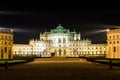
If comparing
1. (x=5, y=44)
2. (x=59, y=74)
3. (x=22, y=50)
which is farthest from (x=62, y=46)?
(x=59, y=74)

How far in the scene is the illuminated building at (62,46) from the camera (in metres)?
157

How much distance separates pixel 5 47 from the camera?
87.6 meters

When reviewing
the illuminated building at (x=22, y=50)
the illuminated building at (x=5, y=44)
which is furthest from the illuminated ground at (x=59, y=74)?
the illuminated building at (x=22, y=50)

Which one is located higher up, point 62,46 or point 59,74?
point 62,46

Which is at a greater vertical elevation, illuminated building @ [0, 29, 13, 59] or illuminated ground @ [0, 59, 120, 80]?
illuminated building @ [0, 29, 13, 59]

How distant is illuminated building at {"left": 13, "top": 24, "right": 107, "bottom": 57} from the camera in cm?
15688

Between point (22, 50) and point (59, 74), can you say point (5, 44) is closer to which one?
point (59, 74)

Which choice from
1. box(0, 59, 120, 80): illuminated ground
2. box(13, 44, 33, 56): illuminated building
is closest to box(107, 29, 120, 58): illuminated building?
box(0, 59, 120, 80): illuminated ground

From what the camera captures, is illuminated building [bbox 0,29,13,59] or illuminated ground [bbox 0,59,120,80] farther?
illuminated building [bbox 0,29,13,59]

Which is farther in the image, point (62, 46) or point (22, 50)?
point (62, 46)

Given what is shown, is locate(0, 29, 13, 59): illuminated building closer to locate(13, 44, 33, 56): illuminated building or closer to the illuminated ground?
the illuminated ground

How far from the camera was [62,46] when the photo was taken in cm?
16938

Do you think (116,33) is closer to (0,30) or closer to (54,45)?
(0,30)

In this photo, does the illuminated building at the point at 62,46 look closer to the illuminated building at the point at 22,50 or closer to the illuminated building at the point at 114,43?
the illuminated building at the point at 22,50
